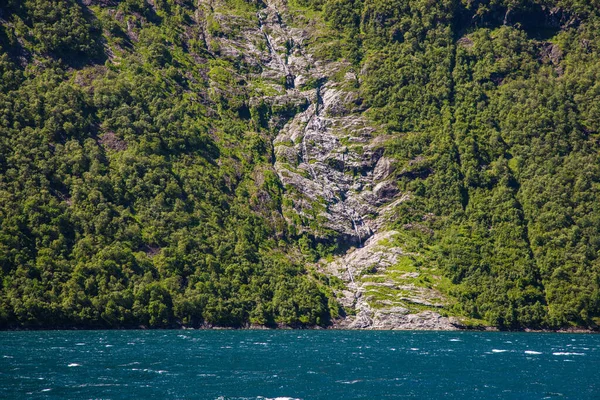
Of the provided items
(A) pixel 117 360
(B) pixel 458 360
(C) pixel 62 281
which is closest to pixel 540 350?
(B) pixel 458 360

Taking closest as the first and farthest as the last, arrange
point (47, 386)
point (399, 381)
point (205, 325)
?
point (47, 386)
point (399, 381)
point (205, 325)

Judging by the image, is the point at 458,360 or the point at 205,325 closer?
the point at 458,360

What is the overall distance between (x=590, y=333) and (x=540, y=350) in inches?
2932

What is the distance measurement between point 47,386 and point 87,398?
8.58 metres

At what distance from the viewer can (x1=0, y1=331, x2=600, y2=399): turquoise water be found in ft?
257

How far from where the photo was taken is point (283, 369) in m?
97.8

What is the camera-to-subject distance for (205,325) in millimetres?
195375

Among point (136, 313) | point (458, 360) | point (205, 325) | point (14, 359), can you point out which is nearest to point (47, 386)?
point (14, 359)

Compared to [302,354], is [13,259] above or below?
above

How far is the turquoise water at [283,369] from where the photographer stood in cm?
7819

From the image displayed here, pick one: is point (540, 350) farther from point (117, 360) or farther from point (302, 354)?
point (117, 360)

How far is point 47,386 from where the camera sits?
7550 cm

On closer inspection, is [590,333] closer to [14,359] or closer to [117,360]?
[117,360]

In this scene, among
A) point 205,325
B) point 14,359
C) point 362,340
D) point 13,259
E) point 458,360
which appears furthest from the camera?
point 205,325
